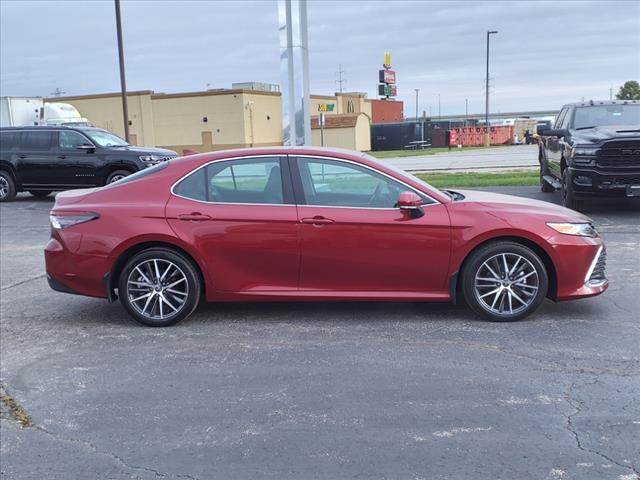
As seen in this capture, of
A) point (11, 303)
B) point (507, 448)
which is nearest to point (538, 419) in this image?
point (507, 448)

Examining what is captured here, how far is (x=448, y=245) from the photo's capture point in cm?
563

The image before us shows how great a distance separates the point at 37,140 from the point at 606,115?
12980 millimetres

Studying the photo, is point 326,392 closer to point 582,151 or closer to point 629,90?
point 582,151

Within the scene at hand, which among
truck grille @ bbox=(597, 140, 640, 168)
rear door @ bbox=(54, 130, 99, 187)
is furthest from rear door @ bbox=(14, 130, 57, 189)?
truck grille @ bbox=(597, 140, 640, 168)

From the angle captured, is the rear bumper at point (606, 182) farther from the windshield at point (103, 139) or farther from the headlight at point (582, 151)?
the windshield at point (103, 139)

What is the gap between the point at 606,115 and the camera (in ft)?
40.4

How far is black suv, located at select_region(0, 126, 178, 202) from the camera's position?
1598cm

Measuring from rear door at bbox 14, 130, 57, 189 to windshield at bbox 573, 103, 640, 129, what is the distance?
38.8 feet

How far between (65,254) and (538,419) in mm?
4170

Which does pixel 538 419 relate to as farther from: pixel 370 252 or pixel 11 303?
pixel 11 303

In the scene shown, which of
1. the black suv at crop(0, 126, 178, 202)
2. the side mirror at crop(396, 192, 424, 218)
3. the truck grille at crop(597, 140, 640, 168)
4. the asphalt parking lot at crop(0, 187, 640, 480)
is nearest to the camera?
the asphalt parking lot at crop(0, 187, 640, 480)

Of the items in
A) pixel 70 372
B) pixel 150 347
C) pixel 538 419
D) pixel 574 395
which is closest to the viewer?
pixel 538 419

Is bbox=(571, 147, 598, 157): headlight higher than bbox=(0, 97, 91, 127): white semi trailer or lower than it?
lower

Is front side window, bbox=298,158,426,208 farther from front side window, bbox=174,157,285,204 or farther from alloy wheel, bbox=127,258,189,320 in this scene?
alloy wheel, bbox=127,258,189,320
